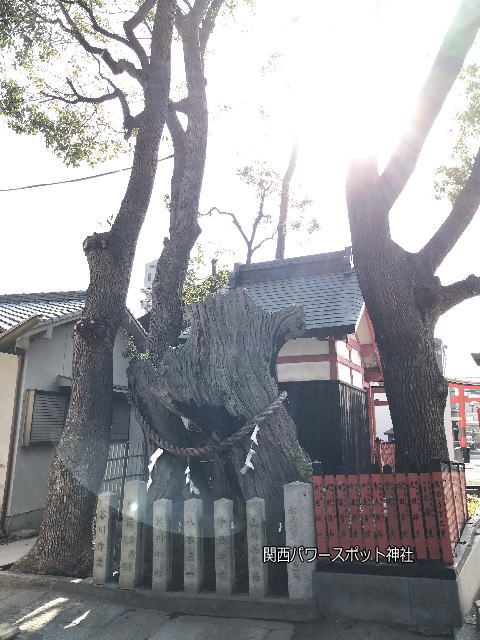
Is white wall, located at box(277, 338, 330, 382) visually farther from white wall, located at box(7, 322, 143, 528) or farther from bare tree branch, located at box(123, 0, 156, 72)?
bare tree branch, located at box(123, 0, 156, 72)

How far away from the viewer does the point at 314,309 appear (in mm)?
11000

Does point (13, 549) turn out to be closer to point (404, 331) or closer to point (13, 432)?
point (13, 432)

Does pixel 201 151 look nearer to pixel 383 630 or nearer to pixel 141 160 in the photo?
pixel 141 160

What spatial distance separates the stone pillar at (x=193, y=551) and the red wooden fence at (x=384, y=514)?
4.73 ft

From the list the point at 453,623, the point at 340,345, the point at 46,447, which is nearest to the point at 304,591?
the point at 453,623

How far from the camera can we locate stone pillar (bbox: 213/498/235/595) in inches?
203

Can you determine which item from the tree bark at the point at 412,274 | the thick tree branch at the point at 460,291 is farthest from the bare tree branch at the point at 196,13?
the thick tree branch at the point at 460,291

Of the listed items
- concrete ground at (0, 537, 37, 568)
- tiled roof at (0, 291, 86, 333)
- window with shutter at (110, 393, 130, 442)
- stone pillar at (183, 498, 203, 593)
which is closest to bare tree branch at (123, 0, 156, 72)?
tiled roof at (0, 291, 86, 333)

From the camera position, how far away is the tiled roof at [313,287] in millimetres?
10070

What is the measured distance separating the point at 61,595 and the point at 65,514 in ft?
3.46

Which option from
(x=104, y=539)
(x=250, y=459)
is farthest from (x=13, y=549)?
(x=250, y=459)

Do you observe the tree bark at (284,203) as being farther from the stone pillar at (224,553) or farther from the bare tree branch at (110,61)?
the stone pillar at (224,553)

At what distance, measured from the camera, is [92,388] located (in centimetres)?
702

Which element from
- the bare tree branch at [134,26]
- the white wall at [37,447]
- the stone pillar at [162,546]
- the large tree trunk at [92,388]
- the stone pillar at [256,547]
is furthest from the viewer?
the bare tree branch at [134,26]
